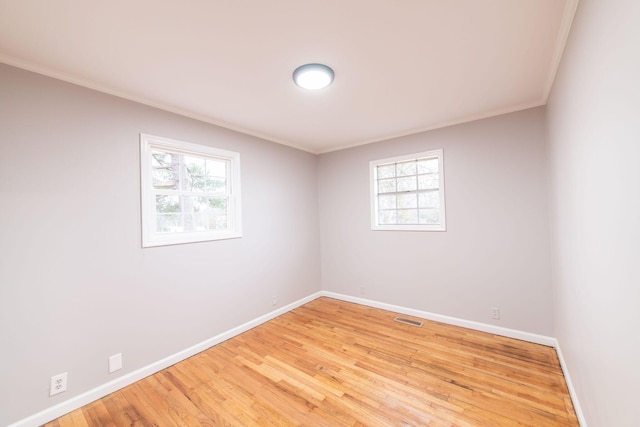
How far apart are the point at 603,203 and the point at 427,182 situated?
2280 mm

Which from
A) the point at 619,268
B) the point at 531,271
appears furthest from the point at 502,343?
the point at 619,268

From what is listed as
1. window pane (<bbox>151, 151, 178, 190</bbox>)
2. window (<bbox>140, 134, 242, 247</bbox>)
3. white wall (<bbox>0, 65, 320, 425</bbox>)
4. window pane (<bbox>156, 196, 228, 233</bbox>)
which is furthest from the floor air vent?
window pane (<bbox>151, 151, 178, 190</bbox>)

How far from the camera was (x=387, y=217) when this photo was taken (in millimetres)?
3762

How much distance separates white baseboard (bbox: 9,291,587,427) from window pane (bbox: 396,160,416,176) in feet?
6.16

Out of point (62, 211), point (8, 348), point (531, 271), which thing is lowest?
point (8, 348)

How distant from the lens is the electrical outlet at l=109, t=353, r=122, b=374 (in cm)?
207

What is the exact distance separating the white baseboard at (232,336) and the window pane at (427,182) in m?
1.65

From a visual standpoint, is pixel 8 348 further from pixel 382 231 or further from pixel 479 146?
pixel 479 146

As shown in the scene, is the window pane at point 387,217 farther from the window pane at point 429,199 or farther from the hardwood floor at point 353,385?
the hardwood floor at point 353,385

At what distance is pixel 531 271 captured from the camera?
8.70 ft

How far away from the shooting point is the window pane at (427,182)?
3.31 metres

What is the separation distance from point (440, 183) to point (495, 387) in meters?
2.13

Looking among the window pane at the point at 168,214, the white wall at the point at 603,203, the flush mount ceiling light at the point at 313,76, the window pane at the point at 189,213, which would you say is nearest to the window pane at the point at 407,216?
the white wall at the point at 603,203

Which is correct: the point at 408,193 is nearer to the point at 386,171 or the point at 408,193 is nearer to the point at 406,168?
the point at 406,168
